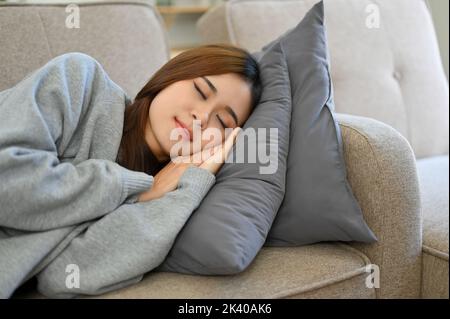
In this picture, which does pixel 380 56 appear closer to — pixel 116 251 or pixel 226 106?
pixel 226 106

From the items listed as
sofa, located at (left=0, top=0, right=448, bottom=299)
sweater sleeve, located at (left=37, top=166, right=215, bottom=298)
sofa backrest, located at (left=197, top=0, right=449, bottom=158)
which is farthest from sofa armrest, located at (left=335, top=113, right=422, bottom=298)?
sofa backrest, located at (left=197, top=0, right=449, bottom=158)

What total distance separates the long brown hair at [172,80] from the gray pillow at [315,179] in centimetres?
14

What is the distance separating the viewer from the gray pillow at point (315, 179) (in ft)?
3.08

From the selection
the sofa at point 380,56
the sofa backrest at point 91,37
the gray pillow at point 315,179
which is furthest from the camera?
the sofa at point 380,56

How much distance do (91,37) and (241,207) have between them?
2.27ft

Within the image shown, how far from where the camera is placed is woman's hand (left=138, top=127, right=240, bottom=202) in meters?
0.96

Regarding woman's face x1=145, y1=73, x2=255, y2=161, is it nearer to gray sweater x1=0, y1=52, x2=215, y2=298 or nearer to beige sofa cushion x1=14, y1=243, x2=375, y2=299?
gray sweater x1=0, y1=52, x2=215, y2=298

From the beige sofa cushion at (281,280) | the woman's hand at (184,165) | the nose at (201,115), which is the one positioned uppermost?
the nose at (201,115)

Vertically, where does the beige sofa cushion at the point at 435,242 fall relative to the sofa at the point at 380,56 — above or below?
below

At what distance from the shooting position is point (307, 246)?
0.98 m

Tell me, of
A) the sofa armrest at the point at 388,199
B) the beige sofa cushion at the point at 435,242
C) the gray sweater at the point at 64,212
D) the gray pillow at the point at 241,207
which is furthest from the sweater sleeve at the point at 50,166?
the beige sofa cushion at the point at 435,242

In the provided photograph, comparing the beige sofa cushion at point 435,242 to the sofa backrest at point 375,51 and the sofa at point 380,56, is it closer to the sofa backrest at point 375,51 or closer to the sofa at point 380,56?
the sofa at point 380,56
